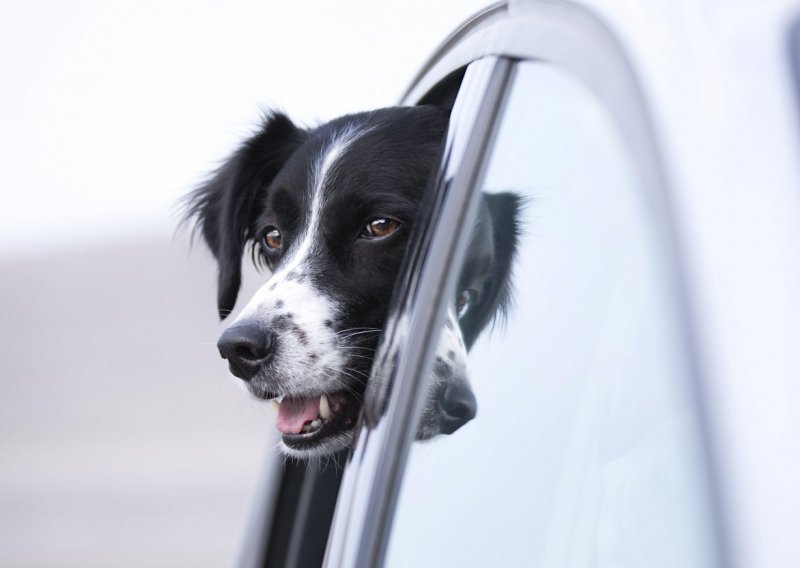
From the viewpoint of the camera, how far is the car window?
2.53 ft

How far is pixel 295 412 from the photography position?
222 centimetres

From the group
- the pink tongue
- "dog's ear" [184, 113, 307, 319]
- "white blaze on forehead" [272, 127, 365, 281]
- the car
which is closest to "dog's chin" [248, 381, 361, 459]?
the pink tongue

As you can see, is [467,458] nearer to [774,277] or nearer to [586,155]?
[586,155]

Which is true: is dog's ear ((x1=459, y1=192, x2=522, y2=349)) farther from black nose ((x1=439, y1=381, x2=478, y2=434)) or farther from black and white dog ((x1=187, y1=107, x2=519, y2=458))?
black and white dog ((x1=187, y1=107, x2=519, y2=458))

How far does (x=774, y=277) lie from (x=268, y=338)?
5.28 ft

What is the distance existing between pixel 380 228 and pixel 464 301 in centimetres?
97

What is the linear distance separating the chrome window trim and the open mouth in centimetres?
50

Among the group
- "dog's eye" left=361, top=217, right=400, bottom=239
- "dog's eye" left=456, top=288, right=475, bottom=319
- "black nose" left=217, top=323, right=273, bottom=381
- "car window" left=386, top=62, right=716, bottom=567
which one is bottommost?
"car window" left=386, top=62, right=716, bottom=567

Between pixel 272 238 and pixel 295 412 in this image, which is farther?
pixel 272 238

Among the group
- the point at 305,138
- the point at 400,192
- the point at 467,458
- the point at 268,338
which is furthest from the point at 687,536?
the point at 305,138

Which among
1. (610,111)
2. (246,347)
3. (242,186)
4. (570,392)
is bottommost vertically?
(570,392)

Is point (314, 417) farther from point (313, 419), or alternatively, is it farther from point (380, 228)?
point (380, 228)

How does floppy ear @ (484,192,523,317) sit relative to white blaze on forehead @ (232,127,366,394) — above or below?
below

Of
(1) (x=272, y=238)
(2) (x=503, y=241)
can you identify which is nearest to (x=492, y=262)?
(2) (x=503, y=241)
